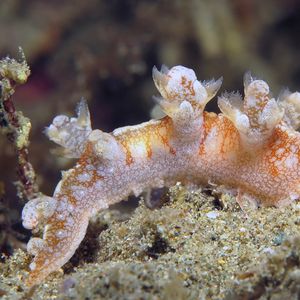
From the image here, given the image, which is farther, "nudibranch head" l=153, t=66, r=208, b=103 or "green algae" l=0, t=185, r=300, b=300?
"nudibranch head" l=153, t=66, r=208, b=103

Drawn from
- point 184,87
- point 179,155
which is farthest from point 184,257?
point 184,87

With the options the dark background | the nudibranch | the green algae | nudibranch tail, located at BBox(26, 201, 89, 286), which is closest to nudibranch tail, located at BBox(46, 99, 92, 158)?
the nudibranch

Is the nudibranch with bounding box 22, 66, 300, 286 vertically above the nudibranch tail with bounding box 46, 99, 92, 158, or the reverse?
the nudibranch tail with bounding box 46, 99, 92, 158

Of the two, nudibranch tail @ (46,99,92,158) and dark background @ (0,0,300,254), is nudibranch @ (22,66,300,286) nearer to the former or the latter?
nudibranch tail @ (46,99,92,158)

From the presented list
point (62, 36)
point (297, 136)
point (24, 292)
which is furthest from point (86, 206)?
point (62, 36)

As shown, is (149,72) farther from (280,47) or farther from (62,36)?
(280,47)

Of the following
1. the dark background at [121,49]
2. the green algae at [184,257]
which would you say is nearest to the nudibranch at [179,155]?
the green algae at [184,257]

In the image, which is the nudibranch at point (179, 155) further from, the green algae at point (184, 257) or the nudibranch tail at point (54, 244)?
the green algae at point (184, 257)

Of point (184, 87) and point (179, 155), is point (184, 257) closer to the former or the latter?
point (179, 155)
